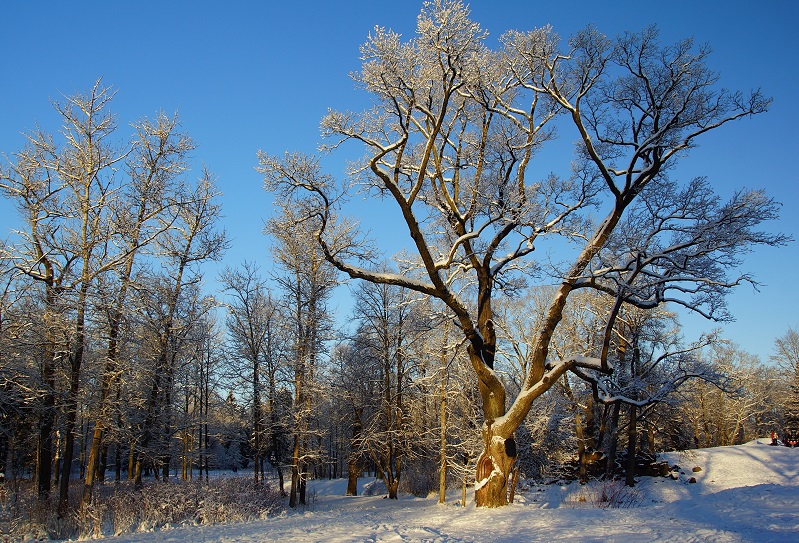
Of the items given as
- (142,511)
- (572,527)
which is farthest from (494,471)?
(142,511)

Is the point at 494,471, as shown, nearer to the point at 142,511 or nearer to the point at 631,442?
the point at 142,511

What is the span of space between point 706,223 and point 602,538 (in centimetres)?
640

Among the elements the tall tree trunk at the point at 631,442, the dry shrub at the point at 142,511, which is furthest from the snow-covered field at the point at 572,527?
the tall tree trunk at the point at 631,442

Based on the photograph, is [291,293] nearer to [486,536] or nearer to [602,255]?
[602,255]

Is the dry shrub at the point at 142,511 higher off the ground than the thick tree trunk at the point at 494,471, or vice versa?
the thick tree trunk at the point at 494,471

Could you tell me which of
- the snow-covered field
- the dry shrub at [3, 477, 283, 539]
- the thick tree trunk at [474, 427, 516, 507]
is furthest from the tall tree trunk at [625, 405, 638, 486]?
the dry shrub at [3, 477, 283, 539]

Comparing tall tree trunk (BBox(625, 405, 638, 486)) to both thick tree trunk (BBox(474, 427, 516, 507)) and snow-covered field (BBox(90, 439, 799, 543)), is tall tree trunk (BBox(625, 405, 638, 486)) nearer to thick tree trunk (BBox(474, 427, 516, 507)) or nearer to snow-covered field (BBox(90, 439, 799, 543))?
snow-covered field (BBox(90, 439, 799, 543))

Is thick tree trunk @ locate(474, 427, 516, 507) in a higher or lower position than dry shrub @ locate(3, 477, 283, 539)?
higher

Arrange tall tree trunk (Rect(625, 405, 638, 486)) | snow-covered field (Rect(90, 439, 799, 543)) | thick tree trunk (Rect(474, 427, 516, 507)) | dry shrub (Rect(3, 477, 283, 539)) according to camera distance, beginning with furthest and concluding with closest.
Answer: tall tree trunk (Rect(625, 405, 638, 486)) → dry shrub (Rect(3, 477, 283, 539)) → thick tree trunk (Rect(474, 427, 516, 507)) → snow-covered field (Rect(90, 439, 799, 543))

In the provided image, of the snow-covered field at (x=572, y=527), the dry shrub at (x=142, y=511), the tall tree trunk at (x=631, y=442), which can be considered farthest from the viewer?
the tall tree trunk at (x=631, y=442)

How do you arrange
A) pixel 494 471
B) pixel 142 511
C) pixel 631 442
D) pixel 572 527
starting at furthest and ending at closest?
pixel 631 442
pixel 142 511
pixel 494 471
pixel 572 527

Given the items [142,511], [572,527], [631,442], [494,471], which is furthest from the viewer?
[631,442]

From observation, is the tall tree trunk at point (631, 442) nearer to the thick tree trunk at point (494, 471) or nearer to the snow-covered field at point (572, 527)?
the snow-covered field at point (572, 527)

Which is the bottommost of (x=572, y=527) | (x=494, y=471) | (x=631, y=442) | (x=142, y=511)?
(x=631, y=442)
